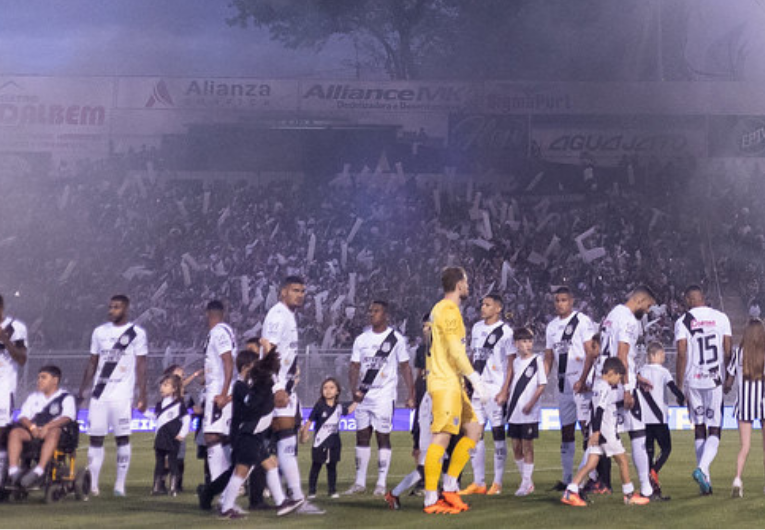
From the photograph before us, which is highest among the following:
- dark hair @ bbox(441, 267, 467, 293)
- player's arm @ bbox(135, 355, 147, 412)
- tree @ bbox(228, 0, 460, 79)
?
tree @ bbox(228, 0, 460, 79)

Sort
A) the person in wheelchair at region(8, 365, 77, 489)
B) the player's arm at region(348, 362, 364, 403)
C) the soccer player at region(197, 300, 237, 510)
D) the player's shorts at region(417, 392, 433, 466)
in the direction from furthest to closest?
the player's arm at region(348, 362, 364, 403) < the player's shorts at region(417, 392, 433, 466) < the soccer player at region(197, 300, 237, 510) < the person in wheelchair at region(8, 365, 77, 489)

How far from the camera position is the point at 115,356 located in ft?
46.9

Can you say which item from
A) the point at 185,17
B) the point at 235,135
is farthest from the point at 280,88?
the point at 185,17

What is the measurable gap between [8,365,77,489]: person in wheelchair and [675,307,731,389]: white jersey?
709cm

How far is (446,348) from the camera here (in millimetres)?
11930

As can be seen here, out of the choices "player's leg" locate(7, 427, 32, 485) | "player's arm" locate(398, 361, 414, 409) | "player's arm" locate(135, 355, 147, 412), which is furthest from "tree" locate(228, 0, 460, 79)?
"player's leg" locate(7, 427, 32, 485)

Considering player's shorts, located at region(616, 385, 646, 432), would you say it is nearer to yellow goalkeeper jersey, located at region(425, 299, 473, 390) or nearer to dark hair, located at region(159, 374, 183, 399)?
yellow goalkeeper jersey, located at region(425, 299, 473, 390)

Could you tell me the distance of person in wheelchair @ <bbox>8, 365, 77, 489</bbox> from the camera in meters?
13.0

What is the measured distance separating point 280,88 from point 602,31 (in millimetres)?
12897

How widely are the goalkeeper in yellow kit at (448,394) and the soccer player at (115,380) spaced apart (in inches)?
158

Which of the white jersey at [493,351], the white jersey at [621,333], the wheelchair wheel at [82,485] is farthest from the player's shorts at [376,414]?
the wheelchair wheel at [82,485]

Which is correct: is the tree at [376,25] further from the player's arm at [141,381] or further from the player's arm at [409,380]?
the player's arm at [141,381]

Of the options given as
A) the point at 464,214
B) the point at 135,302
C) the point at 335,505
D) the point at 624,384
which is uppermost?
the point at 464,214

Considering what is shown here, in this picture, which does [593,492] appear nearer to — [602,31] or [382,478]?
[382,478]
